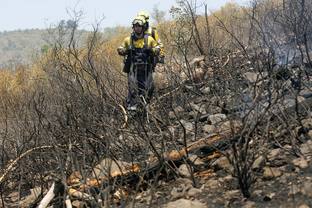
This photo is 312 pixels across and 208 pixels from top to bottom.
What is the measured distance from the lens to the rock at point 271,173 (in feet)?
12.1

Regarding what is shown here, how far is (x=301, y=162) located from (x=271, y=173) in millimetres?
258

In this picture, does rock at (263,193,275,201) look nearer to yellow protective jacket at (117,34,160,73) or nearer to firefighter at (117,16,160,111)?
firefighter at (117,16,160,111)

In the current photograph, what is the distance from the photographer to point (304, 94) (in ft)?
16.9

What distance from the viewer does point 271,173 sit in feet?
12.1

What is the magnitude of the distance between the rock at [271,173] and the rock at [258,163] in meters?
0.05

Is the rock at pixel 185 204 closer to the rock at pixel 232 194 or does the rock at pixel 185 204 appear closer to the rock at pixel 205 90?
the rock at pixel 232 194

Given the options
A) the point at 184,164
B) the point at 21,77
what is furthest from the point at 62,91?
the point at 21,77

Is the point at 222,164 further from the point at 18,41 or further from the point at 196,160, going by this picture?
the point at 18,41

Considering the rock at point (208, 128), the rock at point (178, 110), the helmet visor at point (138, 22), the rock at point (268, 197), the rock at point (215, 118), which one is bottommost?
the rock at point (268, 197)

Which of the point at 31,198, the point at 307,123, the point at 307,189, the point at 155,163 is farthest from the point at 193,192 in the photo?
the point at 31,198

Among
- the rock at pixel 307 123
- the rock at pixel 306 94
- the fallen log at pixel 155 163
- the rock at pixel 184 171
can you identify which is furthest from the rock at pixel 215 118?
the rock at pixel 184 171

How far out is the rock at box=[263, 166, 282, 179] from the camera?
12.1 feet

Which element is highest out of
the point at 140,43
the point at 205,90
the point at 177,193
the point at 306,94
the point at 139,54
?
the point at 140,43

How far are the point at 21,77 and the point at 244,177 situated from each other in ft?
35.3
